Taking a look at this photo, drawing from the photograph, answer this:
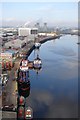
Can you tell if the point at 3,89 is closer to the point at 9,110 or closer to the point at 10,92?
the point at 10,92

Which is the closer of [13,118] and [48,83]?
[13,118]

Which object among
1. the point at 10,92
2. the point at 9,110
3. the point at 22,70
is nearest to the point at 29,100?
the point at 10,92

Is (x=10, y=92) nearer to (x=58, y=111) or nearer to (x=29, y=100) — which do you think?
(x=29, y=100)

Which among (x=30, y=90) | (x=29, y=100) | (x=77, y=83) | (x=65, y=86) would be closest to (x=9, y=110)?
(x=29, y=100)

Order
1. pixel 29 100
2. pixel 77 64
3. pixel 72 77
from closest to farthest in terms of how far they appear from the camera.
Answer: pixel 29 100 < pixel 72 77 < pixel 77 64

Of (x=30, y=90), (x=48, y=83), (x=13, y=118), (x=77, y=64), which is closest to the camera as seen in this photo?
(x=13, y=118)

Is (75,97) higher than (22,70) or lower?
lower

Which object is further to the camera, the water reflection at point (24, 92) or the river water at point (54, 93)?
the river water at point (54, 93)

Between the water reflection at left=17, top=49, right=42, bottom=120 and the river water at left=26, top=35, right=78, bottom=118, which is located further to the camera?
the river water at left=26, top=35, right=78, bottom=118

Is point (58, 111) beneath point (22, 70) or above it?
beneath
